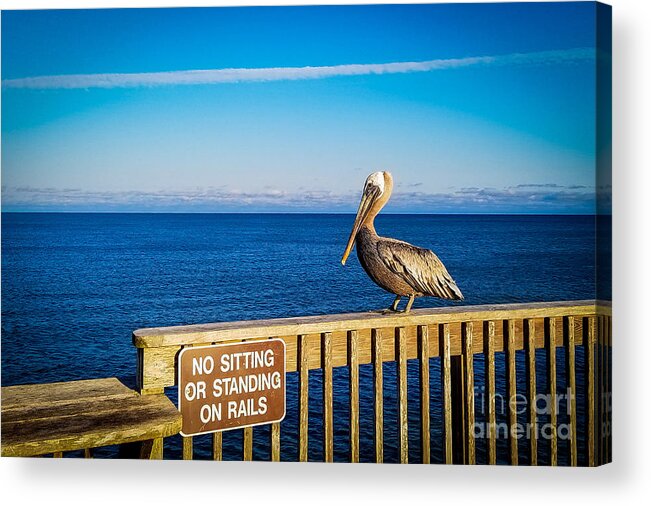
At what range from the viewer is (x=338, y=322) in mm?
3469

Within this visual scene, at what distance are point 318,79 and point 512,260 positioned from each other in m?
3.43

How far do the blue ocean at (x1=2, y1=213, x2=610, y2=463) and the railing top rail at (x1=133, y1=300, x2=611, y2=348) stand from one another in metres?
0.14

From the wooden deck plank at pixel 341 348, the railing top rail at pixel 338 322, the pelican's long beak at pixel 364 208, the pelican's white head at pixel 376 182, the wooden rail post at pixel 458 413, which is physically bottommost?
the wooden rail post at pixel 458 413

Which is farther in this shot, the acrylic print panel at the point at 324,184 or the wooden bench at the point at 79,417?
the acrylic print panel at the point at 324,184

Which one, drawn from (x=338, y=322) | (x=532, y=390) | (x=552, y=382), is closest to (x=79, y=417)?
(x=338, y=322)

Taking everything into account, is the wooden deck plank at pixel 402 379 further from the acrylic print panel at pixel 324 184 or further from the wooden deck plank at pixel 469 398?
the wooden deck plank at pixel 469 398

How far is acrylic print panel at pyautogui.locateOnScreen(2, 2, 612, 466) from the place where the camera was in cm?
349

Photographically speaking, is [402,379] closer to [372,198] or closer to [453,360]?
[453,360]

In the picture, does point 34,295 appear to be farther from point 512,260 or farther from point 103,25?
point 512,260

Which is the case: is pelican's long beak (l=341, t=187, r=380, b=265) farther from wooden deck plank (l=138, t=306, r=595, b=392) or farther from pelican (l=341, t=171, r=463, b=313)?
wooden deck plank (l=138, t=306, r=595, b=392)

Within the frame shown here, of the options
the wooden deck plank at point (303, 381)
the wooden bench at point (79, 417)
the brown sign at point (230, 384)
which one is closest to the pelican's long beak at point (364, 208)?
the wooden deck plank at point (303, 381)

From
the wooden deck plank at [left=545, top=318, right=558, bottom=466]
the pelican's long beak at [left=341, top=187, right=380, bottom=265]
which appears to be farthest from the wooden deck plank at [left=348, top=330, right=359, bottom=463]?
the wooden deck plank at [left=545, top=318, right=558, bottom=466]

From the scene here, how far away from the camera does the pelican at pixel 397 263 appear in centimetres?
366

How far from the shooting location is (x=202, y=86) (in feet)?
13.8
